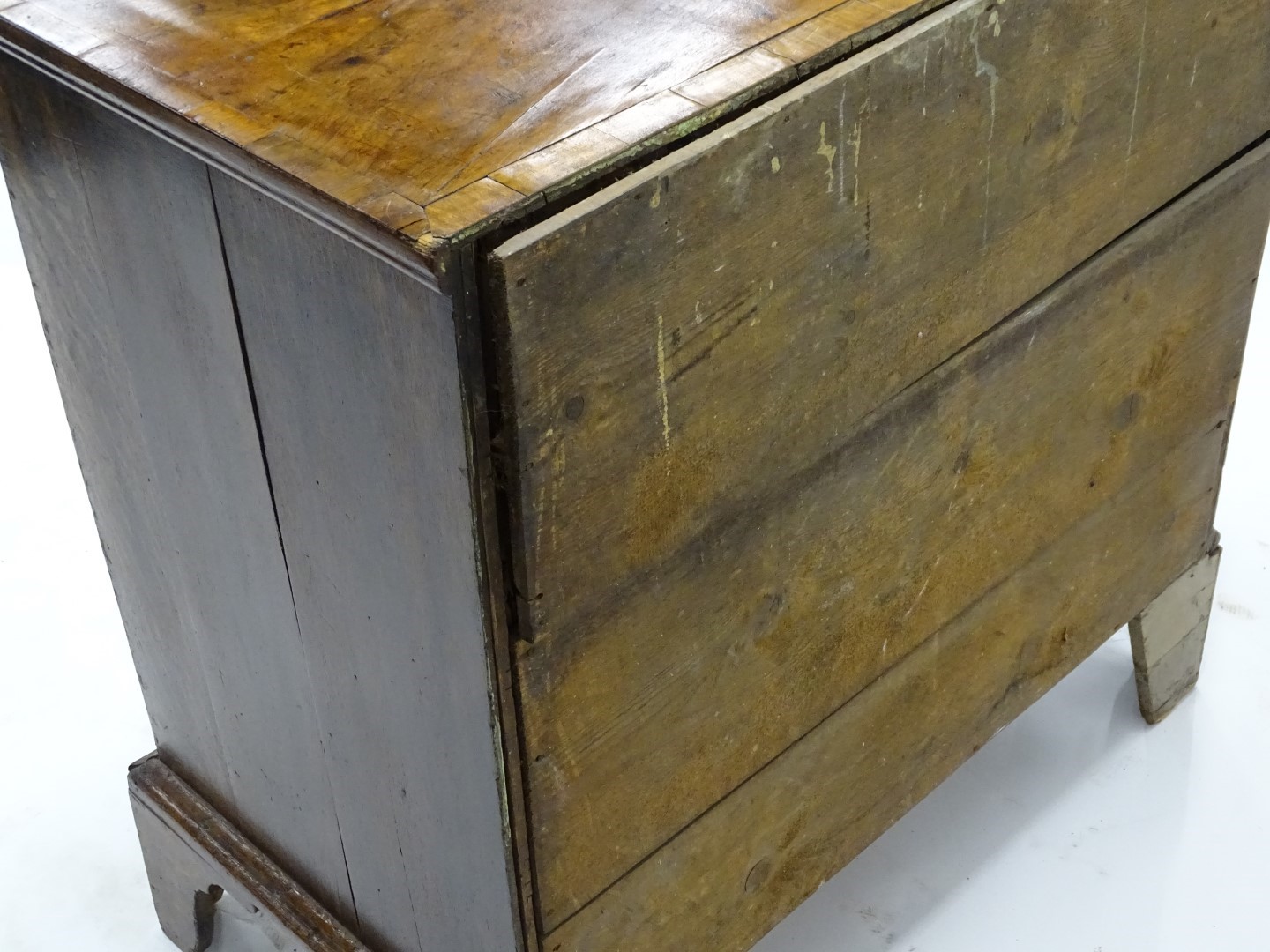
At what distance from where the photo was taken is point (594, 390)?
102cm

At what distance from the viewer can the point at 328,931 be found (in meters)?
1.45

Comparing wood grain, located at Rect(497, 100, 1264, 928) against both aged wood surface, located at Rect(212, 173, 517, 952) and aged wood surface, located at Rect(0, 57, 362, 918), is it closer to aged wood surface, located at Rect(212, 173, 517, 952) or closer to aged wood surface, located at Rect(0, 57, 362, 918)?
aged wood surface, located at Rect(212, 173, 517, 952)

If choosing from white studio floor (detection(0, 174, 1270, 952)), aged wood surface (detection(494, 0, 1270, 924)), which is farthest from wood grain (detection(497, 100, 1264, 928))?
white studio floor (detection(0, 174, 1270, 952))

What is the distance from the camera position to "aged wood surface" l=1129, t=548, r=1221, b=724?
1857 mm

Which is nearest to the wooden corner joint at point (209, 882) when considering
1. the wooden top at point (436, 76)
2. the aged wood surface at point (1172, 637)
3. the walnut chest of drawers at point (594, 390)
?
the walnut chest of drawers at point (594, 390)

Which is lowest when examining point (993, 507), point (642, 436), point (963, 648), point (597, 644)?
point (963, 648)

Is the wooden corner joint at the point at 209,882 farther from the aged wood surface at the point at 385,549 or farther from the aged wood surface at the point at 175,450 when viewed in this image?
the aged wood surface at the point at 385,549

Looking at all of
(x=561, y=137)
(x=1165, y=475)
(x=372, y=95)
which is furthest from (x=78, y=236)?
(x=1165, y=475)

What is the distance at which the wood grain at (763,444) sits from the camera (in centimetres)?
102

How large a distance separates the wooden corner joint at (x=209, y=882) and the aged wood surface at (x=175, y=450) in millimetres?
21

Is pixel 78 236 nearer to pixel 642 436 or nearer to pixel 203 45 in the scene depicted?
pixel 203 45

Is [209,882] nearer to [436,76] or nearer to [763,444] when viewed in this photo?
[763,444]

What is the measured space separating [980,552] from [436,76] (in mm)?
686

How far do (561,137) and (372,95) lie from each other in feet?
0.42
